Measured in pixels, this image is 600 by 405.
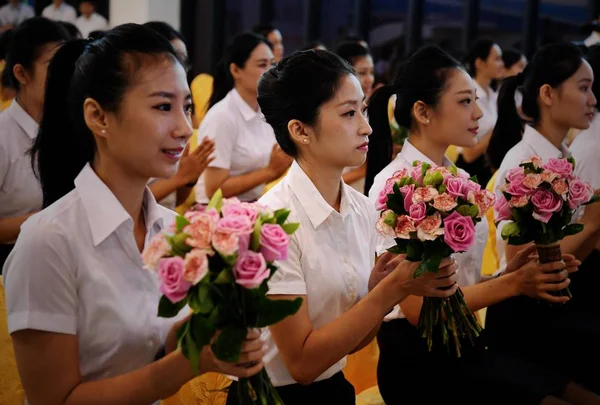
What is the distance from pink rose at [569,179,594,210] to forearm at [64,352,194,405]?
1.41 meters

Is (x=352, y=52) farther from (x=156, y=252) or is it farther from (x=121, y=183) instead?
(x=156, y=252)

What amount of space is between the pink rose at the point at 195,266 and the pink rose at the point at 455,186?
2.65ft

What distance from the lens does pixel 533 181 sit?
2.40 m

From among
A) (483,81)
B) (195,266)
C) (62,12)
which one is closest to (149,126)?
(195,266)

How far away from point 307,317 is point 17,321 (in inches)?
27.3

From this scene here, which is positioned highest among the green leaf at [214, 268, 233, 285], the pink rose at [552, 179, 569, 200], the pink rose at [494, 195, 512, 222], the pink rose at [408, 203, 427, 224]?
the green leaf at [214, 268, 233, 285]

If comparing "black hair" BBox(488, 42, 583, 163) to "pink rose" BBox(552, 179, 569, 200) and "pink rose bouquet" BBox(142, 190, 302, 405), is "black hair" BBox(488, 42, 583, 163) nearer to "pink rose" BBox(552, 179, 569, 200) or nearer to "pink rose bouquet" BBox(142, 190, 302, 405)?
"pink rose" BBox(552, 179, 569, 200)

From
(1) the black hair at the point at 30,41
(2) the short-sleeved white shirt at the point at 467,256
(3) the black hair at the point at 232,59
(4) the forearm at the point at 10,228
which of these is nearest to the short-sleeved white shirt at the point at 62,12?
(3) the black hair at the point at 232,59

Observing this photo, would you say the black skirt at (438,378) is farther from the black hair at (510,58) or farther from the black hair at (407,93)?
the black hair at (510,58)

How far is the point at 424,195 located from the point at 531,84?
63.1 inches

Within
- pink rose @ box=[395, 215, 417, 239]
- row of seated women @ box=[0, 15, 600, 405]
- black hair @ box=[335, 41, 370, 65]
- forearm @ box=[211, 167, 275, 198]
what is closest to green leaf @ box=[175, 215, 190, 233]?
row of seated women @ box=[0, 15, 600, 405]

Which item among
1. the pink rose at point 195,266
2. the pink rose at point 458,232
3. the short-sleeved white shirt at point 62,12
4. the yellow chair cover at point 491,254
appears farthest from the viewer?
the short-sleeved white shirt at point 62,12

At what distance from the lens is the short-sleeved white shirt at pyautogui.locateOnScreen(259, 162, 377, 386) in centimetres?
198

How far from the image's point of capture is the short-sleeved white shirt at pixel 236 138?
13.6 feet
